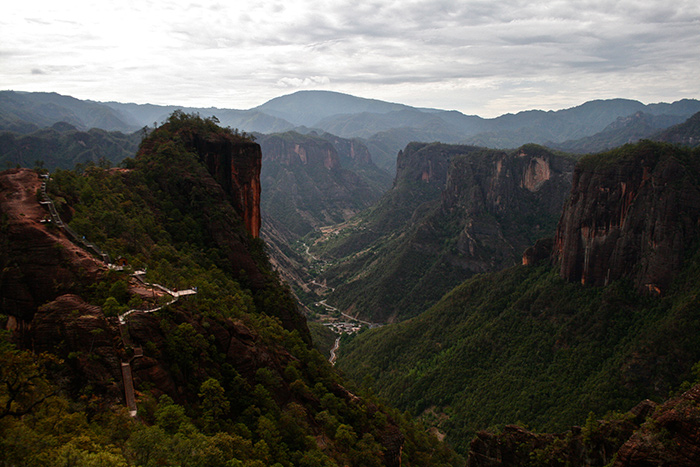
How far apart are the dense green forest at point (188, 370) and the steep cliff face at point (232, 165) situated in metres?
1.34

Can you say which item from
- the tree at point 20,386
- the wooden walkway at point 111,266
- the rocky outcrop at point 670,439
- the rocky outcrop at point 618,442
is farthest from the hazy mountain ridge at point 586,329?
the tree at point 20,386

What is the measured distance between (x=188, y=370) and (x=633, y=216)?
87971 millimetres

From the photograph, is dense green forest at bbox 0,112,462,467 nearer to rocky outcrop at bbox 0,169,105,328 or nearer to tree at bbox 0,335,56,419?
tree at bbox 0,335,56,419

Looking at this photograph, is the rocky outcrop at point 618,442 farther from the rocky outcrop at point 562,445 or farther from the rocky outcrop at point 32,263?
the rocky outcrop at point 32,263

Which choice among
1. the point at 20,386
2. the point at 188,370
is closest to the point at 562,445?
the point at 188,370

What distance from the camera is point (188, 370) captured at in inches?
1476

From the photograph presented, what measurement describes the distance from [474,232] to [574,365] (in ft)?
365

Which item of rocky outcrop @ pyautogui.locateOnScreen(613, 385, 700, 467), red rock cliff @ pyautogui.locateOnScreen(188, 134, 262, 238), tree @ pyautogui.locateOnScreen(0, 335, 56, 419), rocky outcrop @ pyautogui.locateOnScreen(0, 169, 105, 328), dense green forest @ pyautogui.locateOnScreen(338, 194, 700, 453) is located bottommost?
dense green forest @ pyautogui.locateOnScreen(338, 194, 700, 453)

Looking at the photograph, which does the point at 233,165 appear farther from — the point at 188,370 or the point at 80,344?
the point at 80,344

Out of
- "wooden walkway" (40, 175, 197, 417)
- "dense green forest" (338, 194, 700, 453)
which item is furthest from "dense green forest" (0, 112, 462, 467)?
"dense green forest" (338, 194, 700, 453)

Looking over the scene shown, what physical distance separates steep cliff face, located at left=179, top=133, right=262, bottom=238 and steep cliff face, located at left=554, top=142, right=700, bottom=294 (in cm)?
7077

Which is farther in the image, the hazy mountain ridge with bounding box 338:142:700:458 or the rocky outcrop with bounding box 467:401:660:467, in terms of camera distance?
the hazy mountain ridge with bounding box 338:142:700:458

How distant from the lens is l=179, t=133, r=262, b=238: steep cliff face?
7794cm

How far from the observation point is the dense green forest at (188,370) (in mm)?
25219
